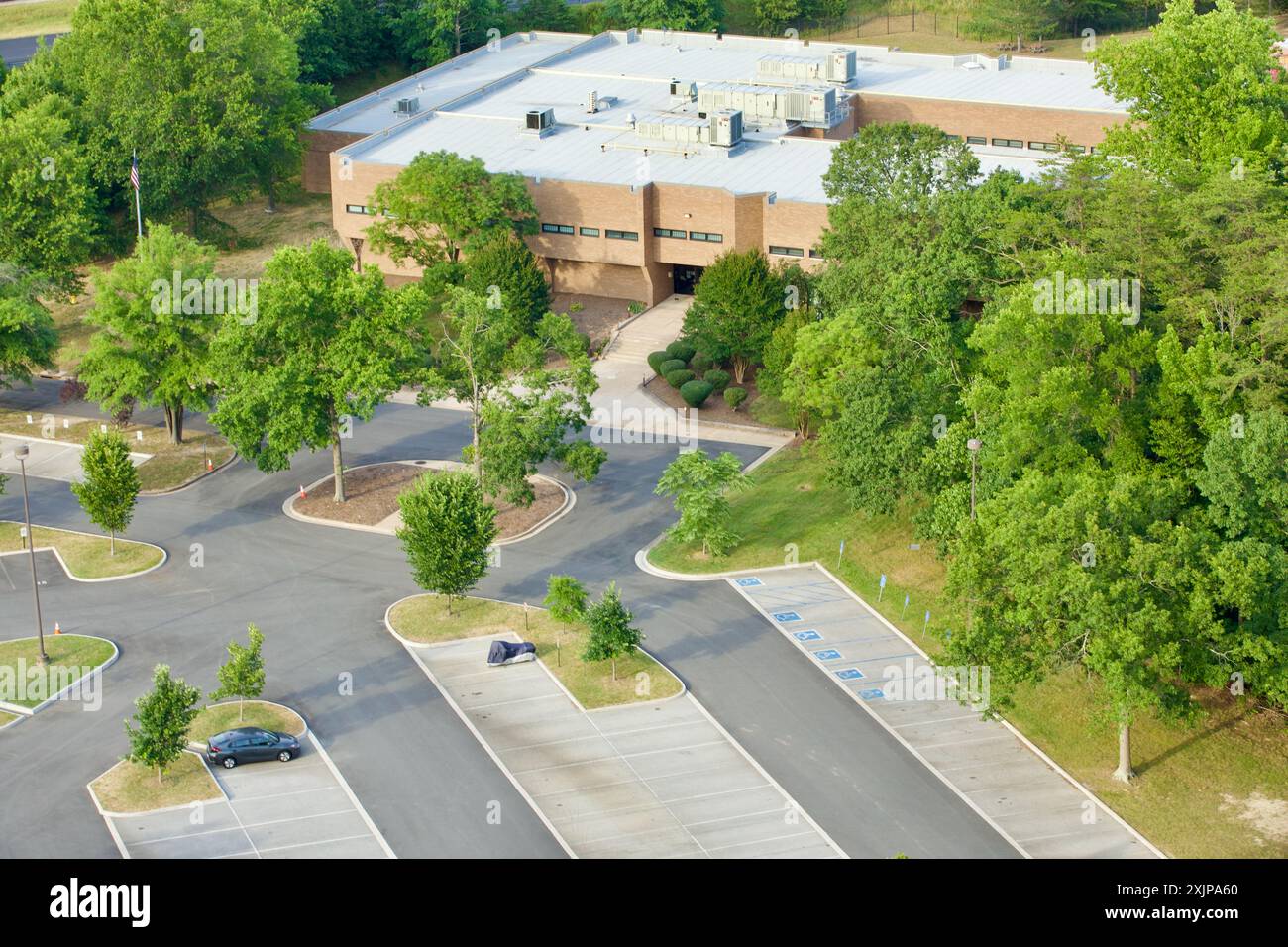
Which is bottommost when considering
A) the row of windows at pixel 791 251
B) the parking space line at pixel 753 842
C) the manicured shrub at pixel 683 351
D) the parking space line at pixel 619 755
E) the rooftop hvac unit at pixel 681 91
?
the parking space line at pixel 753 842

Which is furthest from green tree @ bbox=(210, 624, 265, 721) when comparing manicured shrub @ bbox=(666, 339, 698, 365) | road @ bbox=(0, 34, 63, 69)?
road @ bbox=(0, 34, 63, 69)

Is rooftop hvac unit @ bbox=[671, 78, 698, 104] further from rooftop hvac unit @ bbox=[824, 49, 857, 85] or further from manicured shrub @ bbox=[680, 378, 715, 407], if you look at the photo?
manicured shrub @ bbox=[680, 378, 715, 407]

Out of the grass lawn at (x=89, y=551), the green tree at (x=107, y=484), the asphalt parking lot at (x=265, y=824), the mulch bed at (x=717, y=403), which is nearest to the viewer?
the asphalt parking lot at (x=265, y=824)

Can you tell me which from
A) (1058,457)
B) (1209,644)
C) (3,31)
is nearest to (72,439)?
(1058,457)

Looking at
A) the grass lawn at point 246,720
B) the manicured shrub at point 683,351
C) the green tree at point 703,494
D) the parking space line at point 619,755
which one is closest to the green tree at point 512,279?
the manicured shrub at point 683,351

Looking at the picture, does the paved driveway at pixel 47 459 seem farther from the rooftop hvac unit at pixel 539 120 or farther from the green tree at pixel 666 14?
the green tree at pixel 666 14

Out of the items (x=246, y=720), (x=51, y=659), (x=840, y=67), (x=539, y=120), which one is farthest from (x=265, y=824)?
(x=840, y=67)
